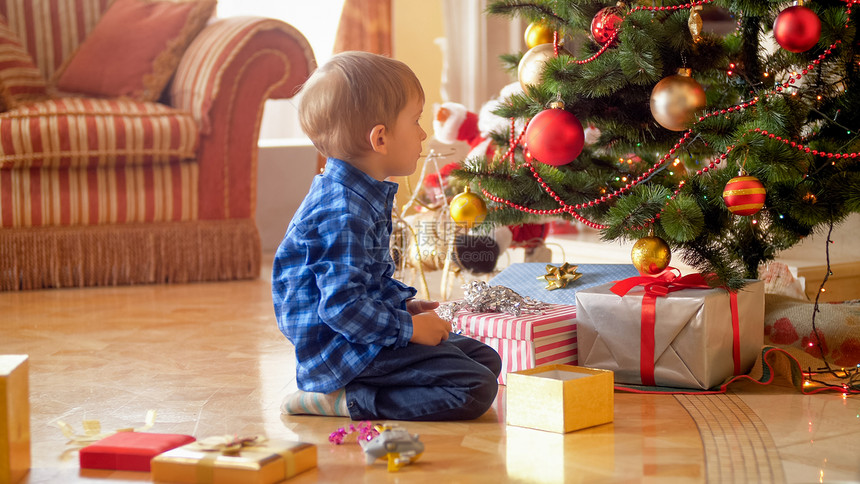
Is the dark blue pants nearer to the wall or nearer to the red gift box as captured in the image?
the red gift box

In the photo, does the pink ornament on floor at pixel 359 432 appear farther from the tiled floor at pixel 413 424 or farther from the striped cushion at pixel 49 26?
the striped cushion at pixel 49 26

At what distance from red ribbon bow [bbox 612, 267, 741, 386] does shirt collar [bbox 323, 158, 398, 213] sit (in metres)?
0.46

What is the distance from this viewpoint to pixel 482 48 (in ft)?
12.7

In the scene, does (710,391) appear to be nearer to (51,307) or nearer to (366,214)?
(366,214)

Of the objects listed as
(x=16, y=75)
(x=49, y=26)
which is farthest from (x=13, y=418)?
(x=49, y=26)

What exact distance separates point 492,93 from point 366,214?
8.96 ft

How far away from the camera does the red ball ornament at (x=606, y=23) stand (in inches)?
62.6

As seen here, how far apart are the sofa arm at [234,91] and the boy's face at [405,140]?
Result: 4.75ft

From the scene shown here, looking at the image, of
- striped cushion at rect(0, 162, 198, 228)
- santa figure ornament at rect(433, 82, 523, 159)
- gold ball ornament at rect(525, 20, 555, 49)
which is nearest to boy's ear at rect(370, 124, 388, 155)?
gold ball ornament at rect(525, 20, 555, 49)

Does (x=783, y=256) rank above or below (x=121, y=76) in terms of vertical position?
below

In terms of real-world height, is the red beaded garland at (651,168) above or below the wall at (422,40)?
below

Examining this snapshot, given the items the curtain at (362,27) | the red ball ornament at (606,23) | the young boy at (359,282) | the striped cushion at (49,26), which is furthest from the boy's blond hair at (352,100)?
the curtain at (362,27)

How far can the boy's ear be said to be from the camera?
1.29 m

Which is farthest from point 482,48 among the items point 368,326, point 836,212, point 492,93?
point 368,326
